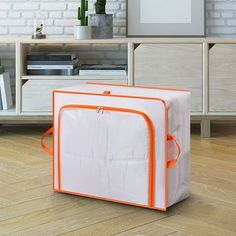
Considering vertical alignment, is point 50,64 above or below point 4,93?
above

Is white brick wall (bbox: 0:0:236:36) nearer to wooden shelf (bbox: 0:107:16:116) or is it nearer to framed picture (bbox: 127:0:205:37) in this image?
framed picture (bbox: 127:0:205:37)

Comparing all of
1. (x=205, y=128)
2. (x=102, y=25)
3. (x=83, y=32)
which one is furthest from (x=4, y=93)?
(x=205, y=128)

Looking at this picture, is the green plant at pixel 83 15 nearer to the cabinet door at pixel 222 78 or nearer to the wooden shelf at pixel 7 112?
the wooden shelf at pixel 7 112

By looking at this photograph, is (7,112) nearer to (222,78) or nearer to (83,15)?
(83,15)

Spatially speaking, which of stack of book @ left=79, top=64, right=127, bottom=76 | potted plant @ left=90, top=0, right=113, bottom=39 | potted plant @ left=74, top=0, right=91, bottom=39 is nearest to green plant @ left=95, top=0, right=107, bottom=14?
potted plant @ left=90, top=0, right=113, bottom=39

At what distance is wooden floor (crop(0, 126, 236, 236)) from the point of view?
2006 millimetres

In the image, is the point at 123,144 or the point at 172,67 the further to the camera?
the point at 172,67

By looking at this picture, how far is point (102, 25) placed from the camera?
3.75 metres

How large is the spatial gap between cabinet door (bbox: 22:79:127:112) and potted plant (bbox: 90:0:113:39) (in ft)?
0.99

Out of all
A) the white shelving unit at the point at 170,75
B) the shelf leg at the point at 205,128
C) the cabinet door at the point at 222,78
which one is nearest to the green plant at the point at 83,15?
the white shelving unit at the point at 170,75

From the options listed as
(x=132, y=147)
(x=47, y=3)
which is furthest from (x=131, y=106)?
(x=47, y=3)

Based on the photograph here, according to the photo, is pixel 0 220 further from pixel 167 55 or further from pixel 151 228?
pixel 167 55

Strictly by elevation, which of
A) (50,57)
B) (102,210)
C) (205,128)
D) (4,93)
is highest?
(50,57)

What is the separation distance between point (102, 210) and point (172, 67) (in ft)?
5.37
